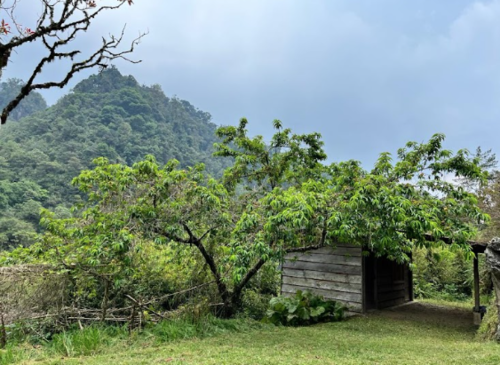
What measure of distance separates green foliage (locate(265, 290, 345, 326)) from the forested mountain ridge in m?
17.1

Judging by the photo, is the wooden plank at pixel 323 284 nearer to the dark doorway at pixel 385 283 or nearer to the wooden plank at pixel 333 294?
the wooden plank at pixel 333 294

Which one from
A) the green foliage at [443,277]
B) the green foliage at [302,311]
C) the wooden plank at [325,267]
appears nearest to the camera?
the green foliage at [302,311]

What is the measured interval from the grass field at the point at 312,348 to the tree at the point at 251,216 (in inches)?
44.6

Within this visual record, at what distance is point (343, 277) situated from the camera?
31.7 ft

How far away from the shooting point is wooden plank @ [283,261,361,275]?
375 inches

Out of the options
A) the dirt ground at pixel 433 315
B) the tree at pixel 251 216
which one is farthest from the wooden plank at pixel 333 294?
the tree at pixel 251 216

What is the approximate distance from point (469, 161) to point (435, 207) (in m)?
2.91

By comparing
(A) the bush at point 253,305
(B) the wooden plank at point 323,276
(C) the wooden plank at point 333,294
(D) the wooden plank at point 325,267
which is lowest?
(A) the bush at point 253,305

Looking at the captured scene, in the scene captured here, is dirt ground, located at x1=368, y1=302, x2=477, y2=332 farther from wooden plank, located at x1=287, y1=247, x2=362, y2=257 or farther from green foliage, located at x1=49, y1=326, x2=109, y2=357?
green foliage, located at x1=49, y1=326, x2=109, y2=357

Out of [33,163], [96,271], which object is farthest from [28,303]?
[33,163]

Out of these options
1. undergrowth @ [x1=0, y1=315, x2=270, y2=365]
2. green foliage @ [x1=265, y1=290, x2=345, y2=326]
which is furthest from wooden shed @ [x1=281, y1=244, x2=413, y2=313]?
undergrowth @ [x1=0, y1=315, x2=270, y2=365]

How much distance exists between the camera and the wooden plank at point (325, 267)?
9531 mm

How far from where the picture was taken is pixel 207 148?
5934cm

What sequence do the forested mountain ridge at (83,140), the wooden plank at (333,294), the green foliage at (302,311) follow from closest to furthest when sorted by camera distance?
the green foliage at (302,311) < the wooden plank at (333,294) < the forested mountain ridge at (83,140)
